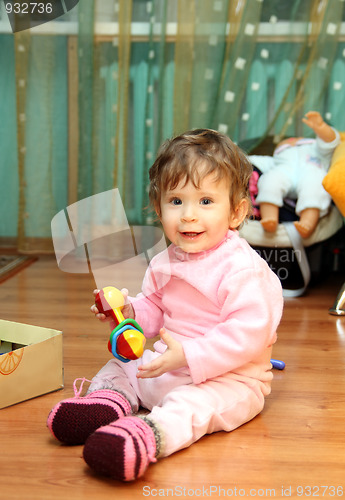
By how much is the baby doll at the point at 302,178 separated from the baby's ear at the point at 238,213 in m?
0.80

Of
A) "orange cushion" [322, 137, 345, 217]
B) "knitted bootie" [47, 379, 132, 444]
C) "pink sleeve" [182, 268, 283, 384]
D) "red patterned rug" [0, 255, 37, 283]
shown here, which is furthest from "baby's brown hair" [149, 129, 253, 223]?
"red patterned rug" [0, 255, 37, 283]

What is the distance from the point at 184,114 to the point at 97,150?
375 millimetres

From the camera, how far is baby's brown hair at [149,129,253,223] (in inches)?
38.3

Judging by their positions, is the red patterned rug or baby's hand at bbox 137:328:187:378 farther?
the red patterned rug

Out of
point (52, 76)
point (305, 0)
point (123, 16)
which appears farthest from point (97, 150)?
point (305, 0)

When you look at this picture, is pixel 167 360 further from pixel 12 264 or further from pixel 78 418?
pixel 12 264

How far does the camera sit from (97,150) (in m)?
2.45

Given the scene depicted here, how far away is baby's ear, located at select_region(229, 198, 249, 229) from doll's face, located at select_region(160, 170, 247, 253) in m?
0.03

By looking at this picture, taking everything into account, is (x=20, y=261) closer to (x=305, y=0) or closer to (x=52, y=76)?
(x=52, y=76)

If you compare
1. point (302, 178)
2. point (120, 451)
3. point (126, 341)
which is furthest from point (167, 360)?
point (302, 178)

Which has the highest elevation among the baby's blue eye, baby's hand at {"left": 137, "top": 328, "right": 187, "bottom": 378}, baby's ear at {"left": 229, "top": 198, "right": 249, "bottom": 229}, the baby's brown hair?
the baby's brown hair

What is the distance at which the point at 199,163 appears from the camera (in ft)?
3.19

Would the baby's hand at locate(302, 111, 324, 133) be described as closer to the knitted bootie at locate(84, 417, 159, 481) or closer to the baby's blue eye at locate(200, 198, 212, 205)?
the baby's blue eye at locate(200, 198, 212, 205)

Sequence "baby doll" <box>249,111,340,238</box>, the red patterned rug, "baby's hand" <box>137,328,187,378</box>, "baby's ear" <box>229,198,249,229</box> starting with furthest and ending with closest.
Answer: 1. the red patterned rug
2. "baby doll" <box>249,111,340,238</box>
3. "baby's ear" <box>229,198,249,229</box>
4. "baby's hand" <box>137,328,187,378</box>
